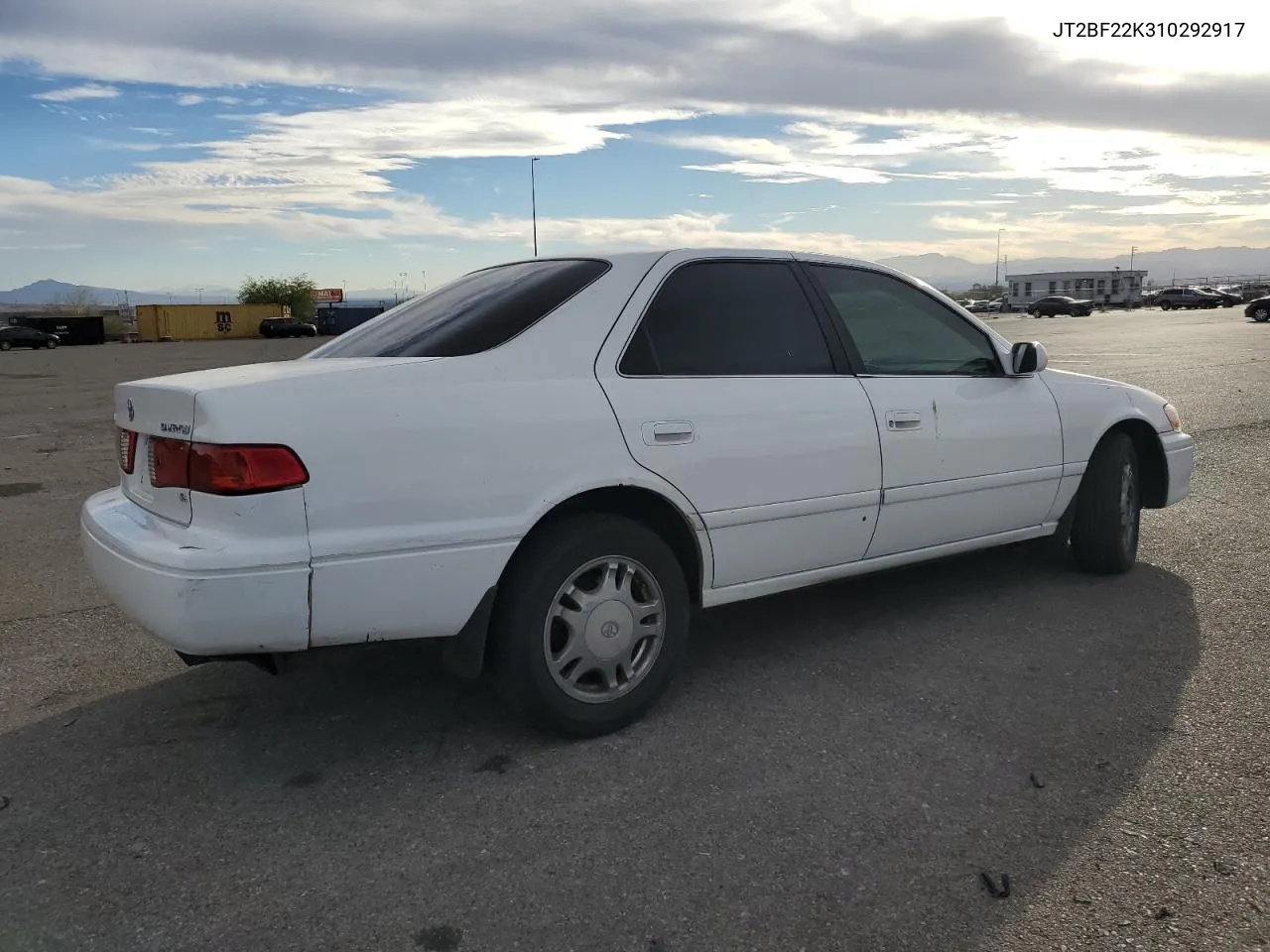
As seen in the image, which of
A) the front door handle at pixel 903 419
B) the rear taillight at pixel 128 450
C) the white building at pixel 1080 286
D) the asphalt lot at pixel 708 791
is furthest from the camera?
the white building at pixel 1080 286

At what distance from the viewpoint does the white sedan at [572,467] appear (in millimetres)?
2824

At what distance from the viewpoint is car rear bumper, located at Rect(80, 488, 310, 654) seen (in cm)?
275

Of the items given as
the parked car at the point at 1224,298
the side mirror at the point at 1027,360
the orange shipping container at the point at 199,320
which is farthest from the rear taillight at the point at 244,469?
the parked car at the point at 1224,298

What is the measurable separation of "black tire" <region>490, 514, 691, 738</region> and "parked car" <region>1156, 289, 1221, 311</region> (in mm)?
75479

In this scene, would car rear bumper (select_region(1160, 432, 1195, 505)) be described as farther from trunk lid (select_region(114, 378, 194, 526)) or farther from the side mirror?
trunk lid (select_region(114, 378, 194, 526))

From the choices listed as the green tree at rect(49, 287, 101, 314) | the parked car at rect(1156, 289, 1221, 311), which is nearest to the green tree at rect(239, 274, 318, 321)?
the green tree at rect(49, 287, 101, 314)

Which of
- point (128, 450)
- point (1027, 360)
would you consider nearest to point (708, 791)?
point (128, 450)

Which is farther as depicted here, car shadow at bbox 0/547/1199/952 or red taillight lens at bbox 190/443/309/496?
red taillight lens at bbox 190/443/309/496

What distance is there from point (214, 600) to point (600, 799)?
1201 millimetres

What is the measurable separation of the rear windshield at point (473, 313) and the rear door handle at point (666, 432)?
510 millimetres

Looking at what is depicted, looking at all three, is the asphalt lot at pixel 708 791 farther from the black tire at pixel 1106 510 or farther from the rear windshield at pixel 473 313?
the rear windshield at pixel 473 313

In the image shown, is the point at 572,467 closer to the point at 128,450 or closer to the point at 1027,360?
the point at 128,450

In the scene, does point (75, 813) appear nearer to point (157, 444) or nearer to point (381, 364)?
point (157, 444)

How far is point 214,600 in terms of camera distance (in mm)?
2748
